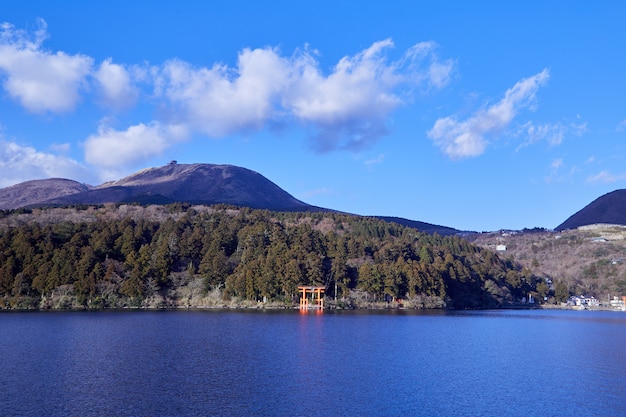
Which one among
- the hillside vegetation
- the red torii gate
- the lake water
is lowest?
the lake water

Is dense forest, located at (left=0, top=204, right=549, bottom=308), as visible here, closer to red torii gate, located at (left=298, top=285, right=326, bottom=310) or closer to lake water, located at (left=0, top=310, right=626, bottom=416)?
red torii gate, located at (left=298, top=285, right=326, bottom=310)

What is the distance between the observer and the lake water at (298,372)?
24.8 metres

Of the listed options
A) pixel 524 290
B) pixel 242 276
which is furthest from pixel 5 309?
pixel 524 290

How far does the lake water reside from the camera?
81.4ft

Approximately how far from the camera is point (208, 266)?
8969 centimetres

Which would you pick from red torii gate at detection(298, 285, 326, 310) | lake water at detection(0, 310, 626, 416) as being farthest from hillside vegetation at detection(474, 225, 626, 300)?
lake water at detection(0, 310, 626, 416)

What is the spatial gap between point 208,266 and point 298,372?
60.0 meters

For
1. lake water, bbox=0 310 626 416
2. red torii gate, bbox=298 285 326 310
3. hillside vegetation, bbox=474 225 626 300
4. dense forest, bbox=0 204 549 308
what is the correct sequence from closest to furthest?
lake water, bbox=0 310 626 416 → dense forest, bbox=0 204 549 308 → red torii gate, bbox=298 285 326 310 → hillside vegetation, bbox=474 225 626 300

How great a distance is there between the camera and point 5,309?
252ft

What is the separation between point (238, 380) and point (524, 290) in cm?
11213

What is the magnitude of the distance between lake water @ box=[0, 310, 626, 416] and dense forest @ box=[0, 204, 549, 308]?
98.7ft

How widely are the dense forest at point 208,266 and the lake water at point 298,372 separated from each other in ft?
98.7

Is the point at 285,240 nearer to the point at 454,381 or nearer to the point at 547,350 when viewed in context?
the point at 547,350

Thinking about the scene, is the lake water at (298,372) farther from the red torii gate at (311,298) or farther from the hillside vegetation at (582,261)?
the hillside vegetation at (582,261)
